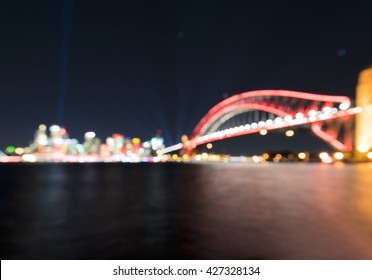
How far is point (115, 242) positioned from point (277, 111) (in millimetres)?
64162

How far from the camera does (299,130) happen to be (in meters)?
62.5

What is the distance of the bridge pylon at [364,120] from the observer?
180ft

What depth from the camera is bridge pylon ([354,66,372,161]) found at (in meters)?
54.9

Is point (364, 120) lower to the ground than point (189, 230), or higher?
higher

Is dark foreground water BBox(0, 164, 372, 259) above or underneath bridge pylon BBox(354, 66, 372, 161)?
underneath

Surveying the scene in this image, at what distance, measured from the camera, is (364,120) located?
55469 millimetres

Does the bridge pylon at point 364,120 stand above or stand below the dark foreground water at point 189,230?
above

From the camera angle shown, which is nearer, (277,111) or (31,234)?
(31,234)

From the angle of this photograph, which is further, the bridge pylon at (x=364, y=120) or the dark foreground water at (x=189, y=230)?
the bridge pylon at (x=364, y=120)

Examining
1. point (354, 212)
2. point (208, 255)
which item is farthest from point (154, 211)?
point (354, 212)

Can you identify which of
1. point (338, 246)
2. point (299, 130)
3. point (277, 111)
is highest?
point (277, 111)

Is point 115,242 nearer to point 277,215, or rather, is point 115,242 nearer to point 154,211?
point 154,211

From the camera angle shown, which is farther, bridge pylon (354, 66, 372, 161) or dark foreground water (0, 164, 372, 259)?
bridge pylon (354, 66, 372, 161)

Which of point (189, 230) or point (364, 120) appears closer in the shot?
point (189, 230)
